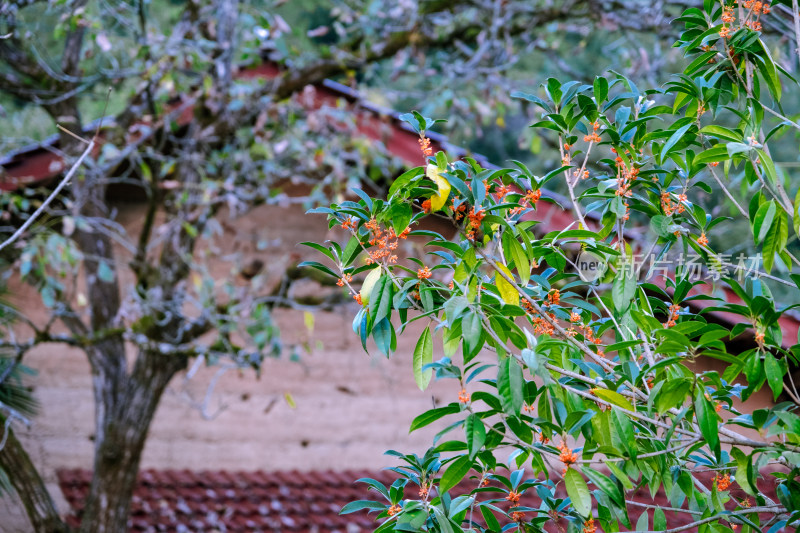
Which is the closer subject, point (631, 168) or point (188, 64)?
point (631, 168)

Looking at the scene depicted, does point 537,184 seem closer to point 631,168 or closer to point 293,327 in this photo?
point 631,168

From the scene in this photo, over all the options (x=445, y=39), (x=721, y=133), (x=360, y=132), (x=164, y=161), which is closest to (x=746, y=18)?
(x=721, y=133)

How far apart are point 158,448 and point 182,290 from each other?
4.31 feet

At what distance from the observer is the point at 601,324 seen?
1.84 meters

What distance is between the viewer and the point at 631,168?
170cm

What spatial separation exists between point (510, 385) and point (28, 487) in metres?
3.05

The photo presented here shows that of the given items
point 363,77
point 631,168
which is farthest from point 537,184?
point 363,77

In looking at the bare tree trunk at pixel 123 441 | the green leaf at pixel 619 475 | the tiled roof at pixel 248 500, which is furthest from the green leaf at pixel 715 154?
the bare tree trunk at pixel 123 441

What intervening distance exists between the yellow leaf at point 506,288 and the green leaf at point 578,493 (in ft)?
1.14

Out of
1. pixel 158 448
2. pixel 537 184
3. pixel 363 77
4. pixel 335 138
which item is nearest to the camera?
pixel 537 184

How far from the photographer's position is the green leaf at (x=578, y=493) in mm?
1383

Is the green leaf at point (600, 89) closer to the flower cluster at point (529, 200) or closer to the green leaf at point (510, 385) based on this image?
the flower cluster at point (529, 200)

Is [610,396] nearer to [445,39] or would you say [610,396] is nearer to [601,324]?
[601,324]

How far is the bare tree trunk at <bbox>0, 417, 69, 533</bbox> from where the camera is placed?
3.52 m
